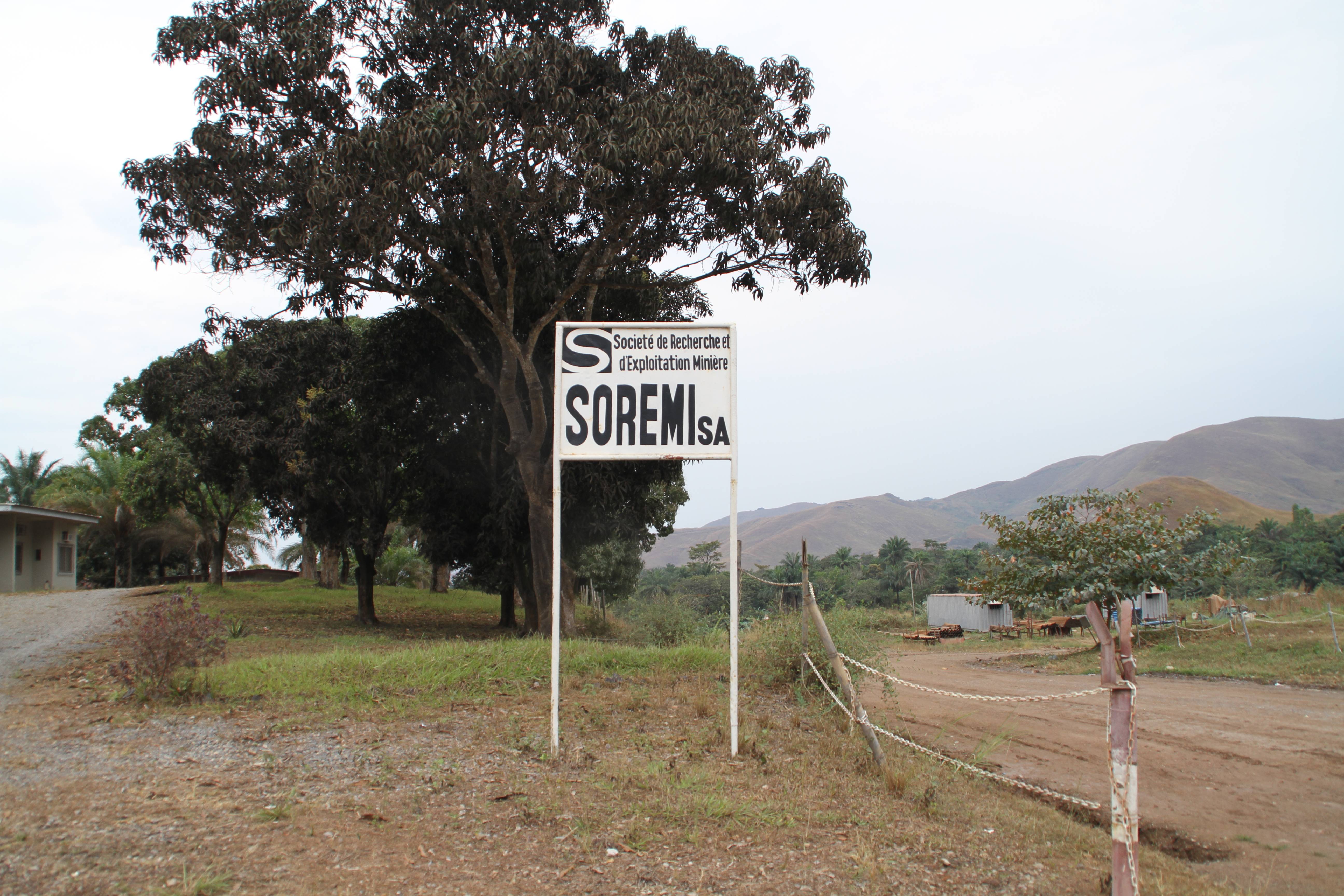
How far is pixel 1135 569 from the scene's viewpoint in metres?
7.76

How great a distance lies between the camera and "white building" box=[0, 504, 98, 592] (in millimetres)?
26703

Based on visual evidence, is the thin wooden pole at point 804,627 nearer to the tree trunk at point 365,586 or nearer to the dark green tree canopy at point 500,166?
the dark green tree canopy at point 500,166

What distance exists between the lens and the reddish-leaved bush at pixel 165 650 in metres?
7.50

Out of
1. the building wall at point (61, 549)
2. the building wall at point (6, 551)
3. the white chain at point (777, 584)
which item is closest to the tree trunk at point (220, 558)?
the building wall at point (61, 549)

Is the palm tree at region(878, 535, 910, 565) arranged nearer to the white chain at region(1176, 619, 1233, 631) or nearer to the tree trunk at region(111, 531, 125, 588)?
the white chain at region(1176, 619, 1233, 631)

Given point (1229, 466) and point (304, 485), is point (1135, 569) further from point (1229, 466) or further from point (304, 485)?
point (1229, 466)

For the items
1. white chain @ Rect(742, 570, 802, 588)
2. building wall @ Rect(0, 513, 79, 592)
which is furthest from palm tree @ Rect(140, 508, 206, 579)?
white chain @ Rect(742, 570, 802, 588)

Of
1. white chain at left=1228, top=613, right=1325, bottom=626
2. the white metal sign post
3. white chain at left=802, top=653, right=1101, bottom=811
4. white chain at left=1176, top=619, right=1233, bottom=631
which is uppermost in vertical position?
the white metal sign post

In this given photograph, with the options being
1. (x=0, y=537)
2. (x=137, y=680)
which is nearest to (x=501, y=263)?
(x=137, y=680)

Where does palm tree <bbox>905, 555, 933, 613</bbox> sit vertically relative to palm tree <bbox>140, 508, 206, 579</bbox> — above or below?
below

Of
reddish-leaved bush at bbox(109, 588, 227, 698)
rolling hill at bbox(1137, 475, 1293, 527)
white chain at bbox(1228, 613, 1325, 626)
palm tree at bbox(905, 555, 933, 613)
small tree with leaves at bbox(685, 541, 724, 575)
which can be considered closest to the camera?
reddish-leaved bush at bbox(109, 588, 227, 698)

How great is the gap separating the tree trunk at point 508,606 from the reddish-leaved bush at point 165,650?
42.8ft

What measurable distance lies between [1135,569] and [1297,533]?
3756 centimetres

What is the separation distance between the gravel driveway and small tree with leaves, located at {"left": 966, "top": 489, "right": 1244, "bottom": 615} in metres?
9.99
